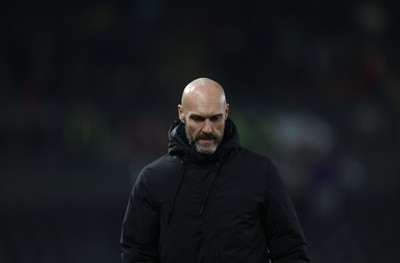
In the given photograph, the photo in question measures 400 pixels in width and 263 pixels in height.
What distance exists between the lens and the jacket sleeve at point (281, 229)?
3414 millimetres

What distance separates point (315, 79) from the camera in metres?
12.1

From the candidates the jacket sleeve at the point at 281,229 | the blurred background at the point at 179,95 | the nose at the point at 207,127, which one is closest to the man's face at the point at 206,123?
the nose at the point at 207,127

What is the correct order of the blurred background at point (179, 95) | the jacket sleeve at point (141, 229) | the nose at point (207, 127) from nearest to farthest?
the nose at point (207, 127)
the jacket sleeve at point (141, 229)
the blurred background at point (179, 95)

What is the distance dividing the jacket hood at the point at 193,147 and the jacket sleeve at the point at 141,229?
167 millimetres

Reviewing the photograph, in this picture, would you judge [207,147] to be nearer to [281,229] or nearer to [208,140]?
[208,140]

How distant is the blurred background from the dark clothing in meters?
4.06

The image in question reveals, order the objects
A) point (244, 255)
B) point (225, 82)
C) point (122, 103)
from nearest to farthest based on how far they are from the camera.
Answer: point (244, 255) → point (122, 103) → point (225, 82)

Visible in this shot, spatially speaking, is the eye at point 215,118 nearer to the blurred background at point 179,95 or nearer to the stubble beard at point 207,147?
the stubble beard at point 207,147

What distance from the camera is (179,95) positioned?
11547 millimetres

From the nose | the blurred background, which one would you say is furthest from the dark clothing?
the blurred background

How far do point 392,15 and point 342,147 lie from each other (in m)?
2.82

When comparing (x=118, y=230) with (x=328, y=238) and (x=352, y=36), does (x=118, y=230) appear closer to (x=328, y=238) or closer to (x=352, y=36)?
(x=328, y=238)

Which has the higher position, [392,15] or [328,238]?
[392,15]

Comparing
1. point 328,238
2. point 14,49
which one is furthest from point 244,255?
point 14,49
